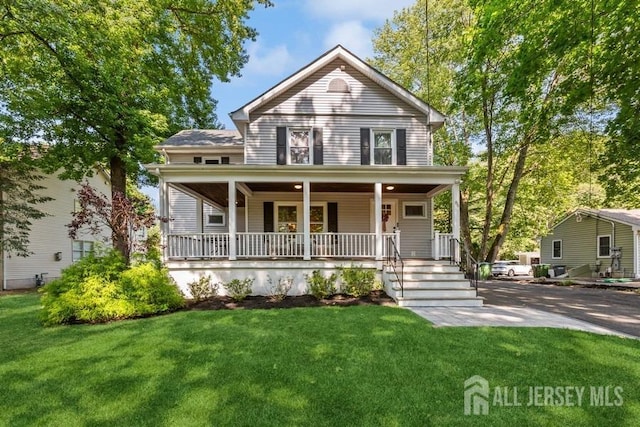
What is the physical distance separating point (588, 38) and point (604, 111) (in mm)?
9275

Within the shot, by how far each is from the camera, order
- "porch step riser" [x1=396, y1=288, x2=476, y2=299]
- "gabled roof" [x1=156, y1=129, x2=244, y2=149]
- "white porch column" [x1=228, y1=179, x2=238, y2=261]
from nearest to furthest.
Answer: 1. "porch step riser" [x1=396, y1=288, x2=476, y2=299]
2. "white porch column" [x1=228, y1=179, x2=238, y2=261]
3. "gabled roof" [x1=156, y1=129, x2=244, y2=149]

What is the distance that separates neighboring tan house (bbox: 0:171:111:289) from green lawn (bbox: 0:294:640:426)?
1140cm

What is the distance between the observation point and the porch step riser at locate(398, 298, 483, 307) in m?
7.94

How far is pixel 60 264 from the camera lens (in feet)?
55.3

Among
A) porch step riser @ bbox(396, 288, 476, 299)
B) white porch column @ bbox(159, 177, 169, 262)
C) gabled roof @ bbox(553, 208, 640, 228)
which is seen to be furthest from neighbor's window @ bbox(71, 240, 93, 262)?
gabled roof @ bbox(553, 208, 640, 228)

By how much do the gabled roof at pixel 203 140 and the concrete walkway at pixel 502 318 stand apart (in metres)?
10.2

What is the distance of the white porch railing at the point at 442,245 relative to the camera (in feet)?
33.4

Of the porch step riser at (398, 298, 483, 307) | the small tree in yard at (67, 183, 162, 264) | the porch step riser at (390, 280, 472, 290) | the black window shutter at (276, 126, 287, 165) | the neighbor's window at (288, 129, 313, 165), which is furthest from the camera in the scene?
the neighbor's window at (288, 129, 313, 165)

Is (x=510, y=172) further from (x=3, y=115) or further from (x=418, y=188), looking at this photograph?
(x=3, y=115)

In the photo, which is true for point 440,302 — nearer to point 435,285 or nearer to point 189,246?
point 435,285

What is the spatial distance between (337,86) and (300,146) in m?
2.67

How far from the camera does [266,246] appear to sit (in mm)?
9945

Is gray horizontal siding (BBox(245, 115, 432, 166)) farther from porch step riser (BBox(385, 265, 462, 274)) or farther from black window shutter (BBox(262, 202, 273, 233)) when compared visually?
porch step riser (BBox(385, 265, 462, 274))

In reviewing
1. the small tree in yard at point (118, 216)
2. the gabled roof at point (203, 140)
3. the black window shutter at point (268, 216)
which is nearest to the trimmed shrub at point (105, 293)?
the small tree in yard at point (118, 216)
